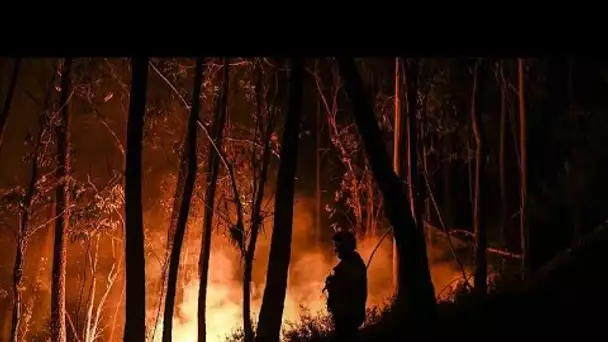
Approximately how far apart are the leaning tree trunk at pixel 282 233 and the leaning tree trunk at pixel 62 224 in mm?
3261

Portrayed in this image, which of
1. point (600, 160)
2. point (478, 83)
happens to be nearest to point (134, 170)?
point (478, 83)

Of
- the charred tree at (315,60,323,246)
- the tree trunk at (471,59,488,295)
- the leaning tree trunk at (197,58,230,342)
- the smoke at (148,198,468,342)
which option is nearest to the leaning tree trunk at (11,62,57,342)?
the leaning tree trunk at (197,58,230,342)

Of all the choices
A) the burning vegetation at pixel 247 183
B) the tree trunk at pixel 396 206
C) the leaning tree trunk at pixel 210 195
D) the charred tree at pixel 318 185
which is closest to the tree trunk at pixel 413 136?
the burning vegetation at pixel 247 183

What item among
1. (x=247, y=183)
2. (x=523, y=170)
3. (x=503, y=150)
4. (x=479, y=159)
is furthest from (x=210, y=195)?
(x=503, y=150)

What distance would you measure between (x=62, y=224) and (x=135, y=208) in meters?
2.63

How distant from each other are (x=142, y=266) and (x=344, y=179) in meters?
4.22

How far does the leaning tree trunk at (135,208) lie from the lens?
5554mm

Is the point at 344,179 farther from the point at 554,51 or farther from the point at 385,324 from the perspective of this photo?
the point at 554,51

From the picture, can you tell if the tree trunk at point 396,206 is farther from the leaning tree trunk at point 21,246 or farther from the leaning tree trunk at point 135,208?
the leaning tree trunk at point 21,246

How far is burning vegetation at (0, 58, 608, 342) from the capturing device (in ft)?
24.7

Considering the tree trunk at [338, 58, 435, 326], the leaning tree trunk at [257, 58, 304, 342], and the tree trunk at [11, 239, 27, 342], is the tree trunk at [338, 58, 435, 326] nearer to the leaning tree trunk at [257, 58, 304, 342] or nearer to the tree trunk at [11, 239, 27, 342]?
the leaning tree trunk at [257, 58, 304, 342]

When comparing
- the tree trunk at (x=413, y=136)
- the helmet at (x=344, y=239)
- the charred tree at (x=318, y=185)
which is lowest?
the helmet at (x=344, y=239)

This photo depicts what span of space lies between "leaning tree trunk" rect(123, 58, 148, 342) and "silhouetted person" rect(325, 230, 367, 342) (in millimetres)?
1750

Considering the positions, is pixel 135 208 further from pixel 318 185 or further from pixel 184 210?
pixel 318 185
